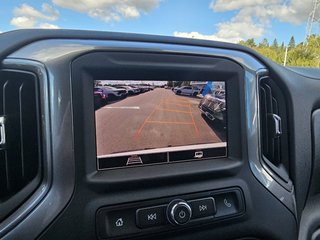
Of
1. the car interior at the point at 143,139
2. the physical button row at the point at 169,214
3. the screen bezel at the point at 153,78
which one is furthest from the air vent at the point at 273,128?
the physical button row at the point at 169,214

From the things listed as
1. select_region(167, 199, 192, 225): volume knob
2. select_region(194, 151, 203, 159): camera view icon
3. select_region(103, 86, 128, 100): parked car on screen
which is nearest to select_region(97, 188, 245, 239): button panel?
select_region(167, 199, 192, 225): volume knob

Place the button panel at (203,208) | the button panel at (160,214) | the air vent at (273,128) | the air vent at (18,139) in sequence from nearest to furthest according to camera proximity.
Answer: the air vent at (18,139) → the button panel at (160,214) → the button panel at (203,208) → the air vent at (273,128)

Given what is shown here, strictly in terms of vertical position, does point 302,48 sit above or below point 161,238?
above

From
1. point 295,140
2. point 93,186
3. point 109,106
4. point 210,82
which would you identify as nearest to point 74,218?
point 93,186

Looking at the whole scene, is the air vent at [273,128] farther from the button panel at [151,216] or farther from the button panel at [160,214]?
the button panel at [151,216]

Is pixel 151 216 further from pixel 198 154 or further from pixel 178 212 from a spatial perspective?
pixel 198 154

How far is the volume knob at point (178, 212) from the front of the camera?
51.1 inches

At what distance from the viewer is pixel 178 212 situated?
1308 mm

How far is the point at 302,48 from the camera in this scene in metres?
41.6

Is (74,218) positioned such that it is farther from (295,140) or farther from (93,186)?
(295,140)

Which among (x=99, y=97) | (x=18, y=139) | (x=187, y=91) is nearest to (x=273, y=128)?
(x=187, y=91)

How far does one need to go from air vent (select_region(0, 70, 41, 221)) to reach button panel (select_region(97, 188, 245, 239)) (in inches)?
10.5

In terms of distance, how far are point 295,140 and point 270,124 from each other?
0.58ft

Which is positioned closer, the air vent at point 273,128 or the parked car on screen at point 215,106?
the parked car on screen at point 215,106
